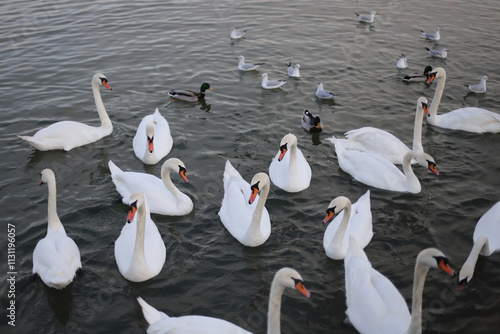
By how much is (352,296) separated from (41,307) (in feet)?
13.8

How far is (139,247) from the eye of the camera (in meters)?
7.32

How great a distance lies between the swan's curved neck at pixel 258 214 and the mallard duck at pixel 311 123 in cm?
414

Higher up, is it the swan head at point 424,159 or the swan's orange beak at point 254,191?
the swan's orange beak at point 254,191

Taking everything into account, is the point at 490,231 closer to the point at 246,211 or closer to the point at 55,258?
the point at 246,211

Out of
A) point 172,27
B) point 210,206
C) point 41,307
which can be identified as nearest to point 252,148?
point 210,206

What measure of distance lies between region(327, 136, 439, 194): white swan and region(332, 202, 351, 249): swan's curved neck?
2352 millimetres

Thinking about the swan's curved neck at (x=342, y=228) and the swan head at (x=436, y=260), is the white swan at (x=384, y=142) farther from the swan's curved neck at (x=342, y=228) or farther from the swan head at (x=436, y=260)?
the swan head at (x=436, y=260)

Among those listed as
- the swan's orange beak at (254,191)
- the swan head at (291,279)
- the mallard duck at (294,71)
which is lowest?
the mallard duck at (294,71)

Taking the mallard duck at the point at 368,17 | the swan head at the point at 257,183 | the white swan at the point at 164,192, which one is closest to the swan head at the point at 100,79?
the white swan at the point at 164,192

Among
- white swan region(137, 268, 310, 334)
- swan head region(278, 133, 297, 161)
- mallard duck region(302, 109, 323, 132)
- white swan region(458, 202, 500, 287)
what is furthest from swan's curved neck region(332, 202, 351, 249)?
mallard duck region(302, 109, 323, 132)

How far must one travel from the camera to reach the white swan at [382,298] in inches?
232

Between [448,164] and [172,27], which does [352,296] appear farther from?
[172,27]

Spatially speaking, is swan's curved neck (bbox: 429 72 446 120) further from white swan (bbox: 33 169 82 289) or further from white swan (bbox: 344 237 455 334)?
white swan (bbox: 33 169 82 289)

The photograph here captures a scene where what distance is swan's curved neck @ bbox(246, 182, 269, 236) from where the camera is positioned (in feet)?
26.2
